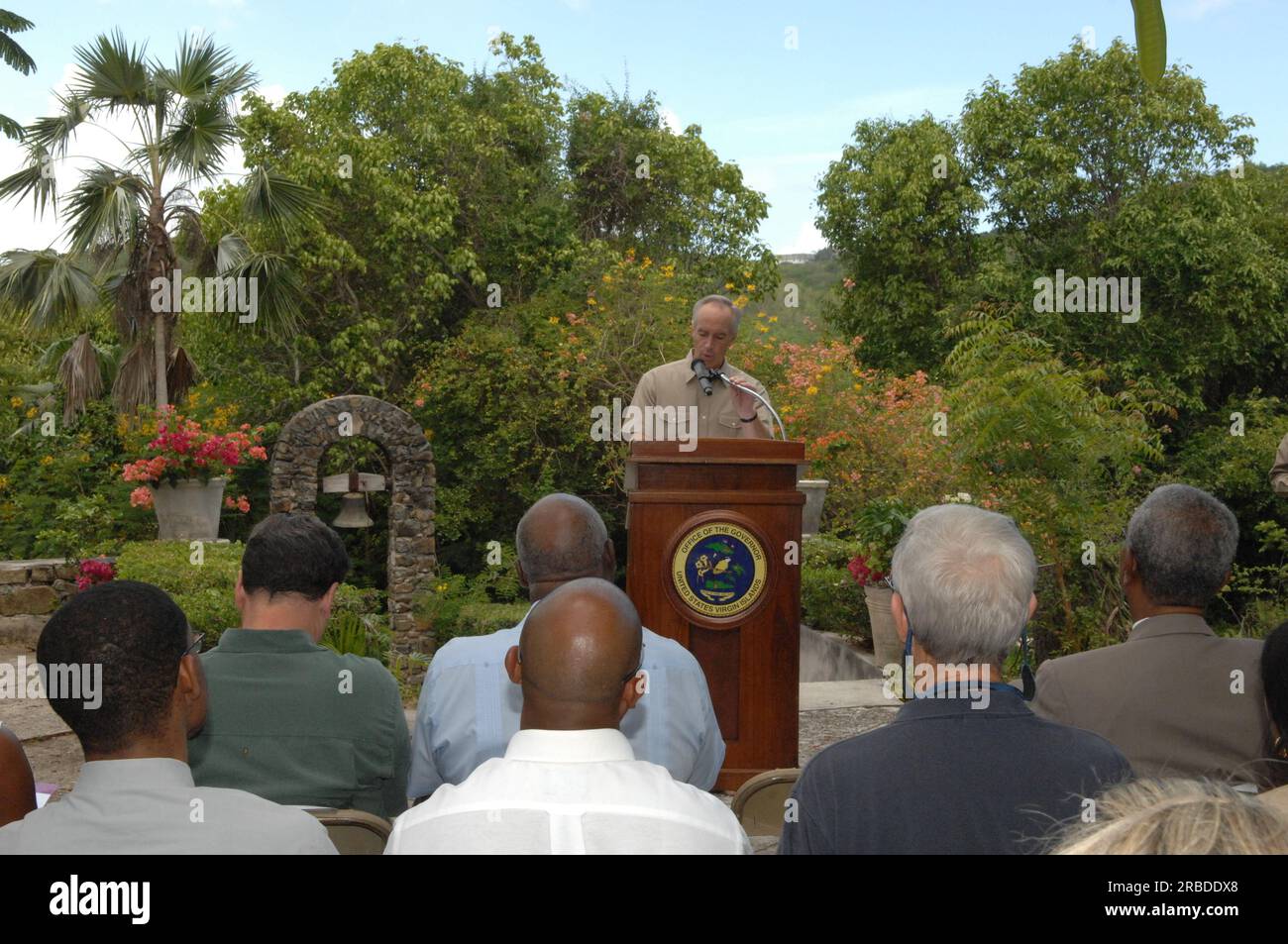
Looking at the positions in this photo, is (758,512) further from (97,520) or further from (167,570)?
(97,520)

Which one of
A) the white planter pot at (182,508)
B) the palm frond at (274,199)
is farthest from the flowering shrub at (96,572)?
the palm frond at (274,199)

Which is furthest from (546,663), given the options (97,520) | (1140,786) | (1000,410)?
(97,520)

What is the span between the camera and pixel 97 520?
438 inches

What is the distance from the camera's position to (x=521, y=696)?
239 centimetres

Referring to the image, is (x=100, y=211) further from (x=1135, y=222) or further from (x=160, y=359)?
(x=1135, y=222)

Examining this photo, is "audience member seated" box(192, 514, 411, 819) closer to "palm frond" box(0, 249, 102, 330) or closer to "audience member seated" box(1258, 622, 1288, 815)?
"audience member seated" box(1258, 622, 1288, 815)

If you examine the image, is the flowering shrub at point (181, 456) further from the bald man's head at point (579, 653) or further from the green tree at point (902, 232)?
the green tree at point (902, 232)

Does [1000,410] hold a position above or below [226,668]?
above

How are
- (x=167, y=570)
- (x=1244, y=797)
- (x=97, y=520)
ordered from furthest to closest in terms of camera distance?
1. (x=97, y=520)
2. (x=167, y=570)
3. (x=1244, y=797)

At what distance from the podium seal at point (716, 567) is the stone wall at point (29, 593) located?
7.73 metres

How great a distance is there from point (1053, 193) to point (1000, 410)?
12374mm

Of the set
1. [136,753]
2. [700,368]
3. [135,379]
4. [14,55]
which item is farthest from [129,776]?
[14,55]

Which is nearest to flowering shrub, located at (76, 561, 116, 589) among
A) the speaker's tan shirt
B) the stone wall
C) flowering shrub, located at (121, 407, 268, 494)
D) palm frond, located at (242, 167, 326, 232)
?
the stone wall

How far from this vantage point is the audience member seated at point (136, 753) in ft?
5.01
